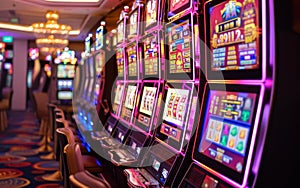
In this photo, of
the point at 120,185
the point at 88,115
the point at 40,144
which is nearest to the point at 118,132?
the point at 120,185

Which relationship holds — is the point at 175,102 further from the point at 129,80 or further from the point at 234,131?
the point at 129,80

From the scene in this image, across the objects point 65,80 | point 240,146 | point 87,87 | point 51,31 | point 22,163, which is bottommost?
point 22,163

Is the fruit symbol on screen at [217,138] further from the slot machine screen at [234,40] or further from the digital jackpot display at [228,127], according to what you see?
the slot machine screen at [234,40]

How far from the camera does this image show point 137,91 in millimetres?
3336

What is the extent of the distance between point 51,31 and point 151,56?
6.58 m

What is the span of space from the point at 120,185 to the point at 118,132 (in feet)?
2.80

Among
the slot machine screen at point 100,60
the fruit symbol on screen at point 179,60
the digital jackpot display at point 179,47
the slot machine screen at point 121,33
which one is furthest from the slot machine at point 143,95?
the slot machine screen at point 100,60

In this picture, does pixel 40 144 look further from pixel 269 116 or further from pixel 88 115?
pixel 269 116

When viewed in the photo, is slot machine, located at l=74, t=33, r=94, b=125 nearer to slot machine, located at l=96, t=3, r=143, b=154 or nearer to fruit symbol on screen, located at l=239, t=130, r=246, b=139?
slot machine, located at l=96, t=3, r=143, b=154

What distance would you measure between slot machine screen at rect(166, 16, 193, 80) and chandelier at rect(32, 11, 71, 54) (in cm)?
621

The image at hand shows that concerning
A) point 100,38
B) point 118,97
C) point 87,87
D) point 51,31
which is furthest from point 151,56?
point 51,31

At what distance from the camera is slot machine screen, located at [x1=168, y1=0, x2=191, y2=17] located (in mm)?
2119

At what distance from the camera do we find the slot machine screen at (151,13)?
9.34 ft

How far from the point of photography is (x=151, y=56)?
3023mm
